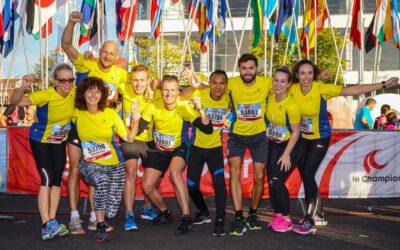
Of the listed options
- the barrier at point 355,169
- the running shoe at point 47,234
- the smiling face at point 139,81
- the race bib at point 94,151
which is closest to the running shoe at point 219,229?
the race bib at point 94,151

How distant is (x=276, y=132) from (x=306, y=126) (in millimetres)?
433

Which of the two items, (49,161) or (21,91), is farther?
(49,161)

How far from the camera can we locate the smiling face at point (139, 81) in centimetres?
634

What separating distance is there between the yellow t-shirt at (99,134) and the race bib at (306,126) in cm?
215

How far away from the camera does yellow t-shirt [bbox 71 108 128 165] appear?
566 centimetres

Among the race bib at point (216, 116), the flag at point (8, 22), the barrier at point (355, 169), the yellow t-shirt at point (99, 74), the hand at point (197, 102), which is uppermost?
the flag at point (8, 22)

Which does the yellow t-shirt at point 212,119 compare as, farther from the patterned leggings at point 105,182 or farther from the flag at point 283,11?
the flag at point 283,11

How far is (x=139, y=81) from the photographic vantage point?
6.34 metres

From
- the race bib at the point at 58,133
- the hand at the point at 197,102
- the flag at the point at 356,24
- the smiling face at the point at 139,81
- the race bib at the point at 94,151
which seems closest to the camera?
the hand at the point at 197,102

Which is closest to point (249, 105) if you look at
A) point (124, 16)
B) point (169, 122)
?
point (169, 122)

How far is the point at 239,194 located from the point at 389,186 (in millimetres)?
3502

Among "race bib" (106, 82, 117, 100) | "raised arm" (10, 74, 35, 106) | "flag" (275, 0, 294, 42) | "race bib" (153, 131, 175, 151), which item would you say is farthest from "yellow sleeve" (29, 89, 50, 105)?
"flag" (275, 0, 294, 42)

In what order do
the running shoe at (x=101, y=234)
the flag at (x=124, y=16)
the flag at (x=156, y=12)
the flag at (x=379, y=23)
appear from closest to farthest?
the running shoe at (x=101, y=234), the flag at (x=156, y=12), the flag at (x=124, y=16), the flag at (x=379, y=23)

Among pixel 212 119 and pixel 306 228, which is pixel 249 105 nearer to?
pixel 212 119
